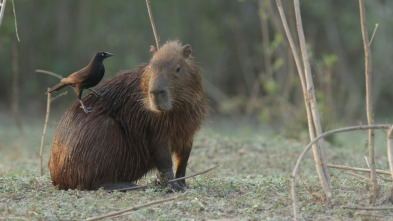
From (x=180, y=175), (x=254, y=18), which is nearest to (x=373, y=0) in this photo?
(x=254, y=18)

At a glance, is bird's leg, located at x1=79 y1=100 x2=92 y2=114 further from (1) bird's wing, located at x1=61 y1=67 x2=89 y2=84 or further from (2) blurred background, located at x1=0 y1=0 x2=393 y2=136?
(2) blurred background, located at x1=0 y1=0 x2=393 y2=136

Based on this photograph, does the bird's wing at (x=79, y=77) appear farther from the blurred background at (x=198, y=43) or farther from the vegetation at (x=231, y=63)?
the blurred background at (x=198, y=43)

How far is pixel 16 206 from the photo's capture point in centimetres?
364

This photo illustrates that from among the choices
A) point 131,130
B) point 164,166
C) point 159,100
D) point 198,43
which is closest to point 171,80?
point 159,100

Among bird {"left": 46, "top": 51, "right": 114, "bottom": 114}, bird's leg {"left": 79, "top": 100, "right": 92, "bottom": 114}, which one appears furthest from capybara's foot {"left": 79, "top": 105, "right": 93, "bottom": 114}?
bird {"left": 46, "top": 51, "right": 114, "bottom": 114}

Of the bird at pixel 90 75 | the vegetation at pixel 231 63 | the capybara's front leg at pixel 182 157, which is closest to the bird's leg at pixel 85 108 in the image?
the bird at pixel 90 75

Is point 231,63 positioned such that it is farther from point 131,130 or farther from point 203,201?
point 203,201

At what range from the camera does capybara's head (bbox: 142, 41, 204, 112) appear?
3.88m

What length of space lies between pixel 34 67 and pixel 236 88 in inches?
219

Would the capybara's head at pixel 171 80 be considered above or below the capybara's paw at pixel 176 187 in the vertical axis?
above

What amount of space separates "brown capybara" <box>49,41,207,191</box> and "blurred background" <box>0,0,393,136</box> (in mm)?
8259

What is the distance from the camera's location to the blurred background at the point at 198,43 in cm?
1323

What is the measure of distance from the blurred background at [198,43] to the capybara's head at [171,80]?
8257 millimetres

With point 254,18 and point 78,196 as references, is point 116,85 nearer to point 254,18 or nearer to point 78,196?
point 78,196
